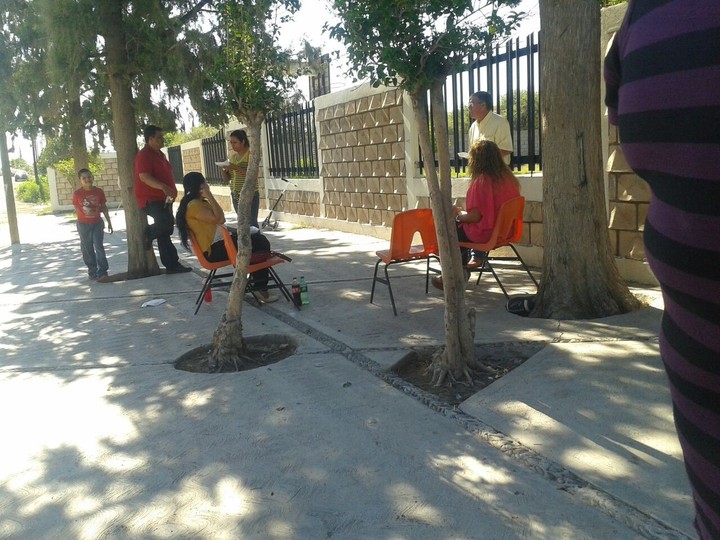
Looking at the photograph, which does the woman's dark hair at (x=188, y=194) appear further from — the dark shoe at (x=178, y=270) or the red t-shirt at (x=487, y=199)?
the dark shoe at (x=178, y=270)

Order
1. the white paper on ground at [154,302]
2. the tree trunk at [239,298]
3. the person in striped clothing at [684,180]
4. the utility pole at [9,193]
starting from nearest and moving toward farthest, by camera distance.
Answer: the person in striped clothing at [684,180]
the tree trunk at [239,298]
the white paper on ground at [154,302]
the utility pole at [9,193]

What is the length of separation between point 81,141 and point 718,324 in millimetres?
13867

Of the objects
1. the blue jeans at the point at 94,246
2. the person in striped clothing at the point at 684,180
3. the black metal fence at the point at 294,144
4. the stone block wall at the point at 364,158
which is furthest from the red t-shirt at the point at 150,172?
the person in striped clothing at the point at 684,180

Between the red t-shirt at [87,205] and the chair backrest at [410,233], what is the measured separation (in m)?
4.93

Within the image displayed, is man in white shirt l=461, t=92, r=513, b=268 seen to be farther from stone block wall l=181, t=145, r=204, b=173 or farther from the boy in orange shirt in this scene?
stone block wall l=181, t=145, r=204, b=173

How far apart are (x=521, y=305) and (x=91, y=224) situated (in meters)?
6.08

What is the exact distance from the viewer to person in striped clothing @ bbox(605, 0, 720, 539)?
80 cm

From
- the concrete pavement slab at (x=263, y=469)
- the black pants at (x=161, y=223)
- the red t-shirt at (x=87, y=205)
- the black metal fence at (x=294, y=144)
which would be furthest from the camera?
the black metal fence at (x=294, y=144)

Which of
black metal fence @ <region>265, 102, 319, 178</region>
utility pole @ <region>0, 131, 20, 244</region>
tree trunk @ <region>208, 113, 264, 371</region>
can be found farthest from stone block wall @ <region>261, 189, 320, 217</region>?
tree trunk @ <region>208, 113, 264, 371</region>

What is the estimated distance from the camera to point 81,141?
1312cm

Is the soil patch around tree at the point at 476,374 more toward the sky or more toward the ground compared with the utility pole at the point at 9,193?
more toward the ground

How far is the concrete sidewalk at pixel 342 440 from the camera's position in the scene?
8.92 feet

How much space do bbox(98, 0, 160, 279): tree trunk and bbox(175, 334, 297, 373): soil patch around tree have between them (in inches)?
158

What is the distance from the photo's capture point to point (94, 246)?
9.18 meters
